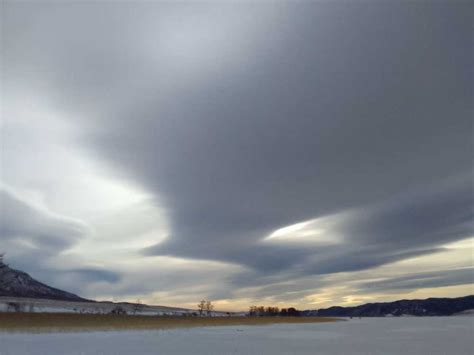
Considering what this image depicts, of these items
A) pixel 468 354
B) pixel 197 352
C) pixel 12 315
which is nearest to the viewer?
pixel 468 354

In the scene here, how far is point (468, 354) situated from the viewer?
32.8 metres

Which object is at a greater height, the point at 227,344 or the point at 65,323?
the point at 65,323

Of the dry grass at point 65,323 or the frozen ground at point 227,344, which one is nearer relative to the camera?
the frozen ground at point 227,344

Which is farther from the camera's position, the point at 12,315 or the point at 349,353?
the point at 12,315

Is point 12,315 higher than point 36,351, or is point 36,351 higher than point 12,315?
point 12,315

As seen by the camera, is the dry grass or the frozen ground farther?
the dry grass

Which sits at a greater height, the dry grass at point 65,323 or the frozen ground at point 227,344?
the dry grass at point 65,323

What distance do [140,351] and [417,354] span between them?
20756 millimetres

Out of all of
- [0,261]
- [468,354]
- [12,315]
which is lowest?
[468,354]

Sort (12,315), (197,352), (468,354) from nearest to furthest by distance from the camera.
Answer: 1. (468,354)
2. (197,352)
3. (12,315)

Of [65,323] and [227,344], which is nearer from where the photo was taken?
[227,344]

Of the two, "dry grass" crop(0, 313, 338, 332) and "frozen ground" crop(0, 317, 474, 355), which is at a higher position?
"dry grass" crop(0, 313, 338, 332)

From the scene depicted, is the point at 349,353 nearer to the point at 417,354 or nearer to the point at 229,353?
the point at 417,354

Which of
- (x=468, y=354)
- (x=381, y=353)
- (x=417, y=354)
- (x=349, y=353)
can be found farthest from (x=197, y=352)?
(x=468, y=354)
